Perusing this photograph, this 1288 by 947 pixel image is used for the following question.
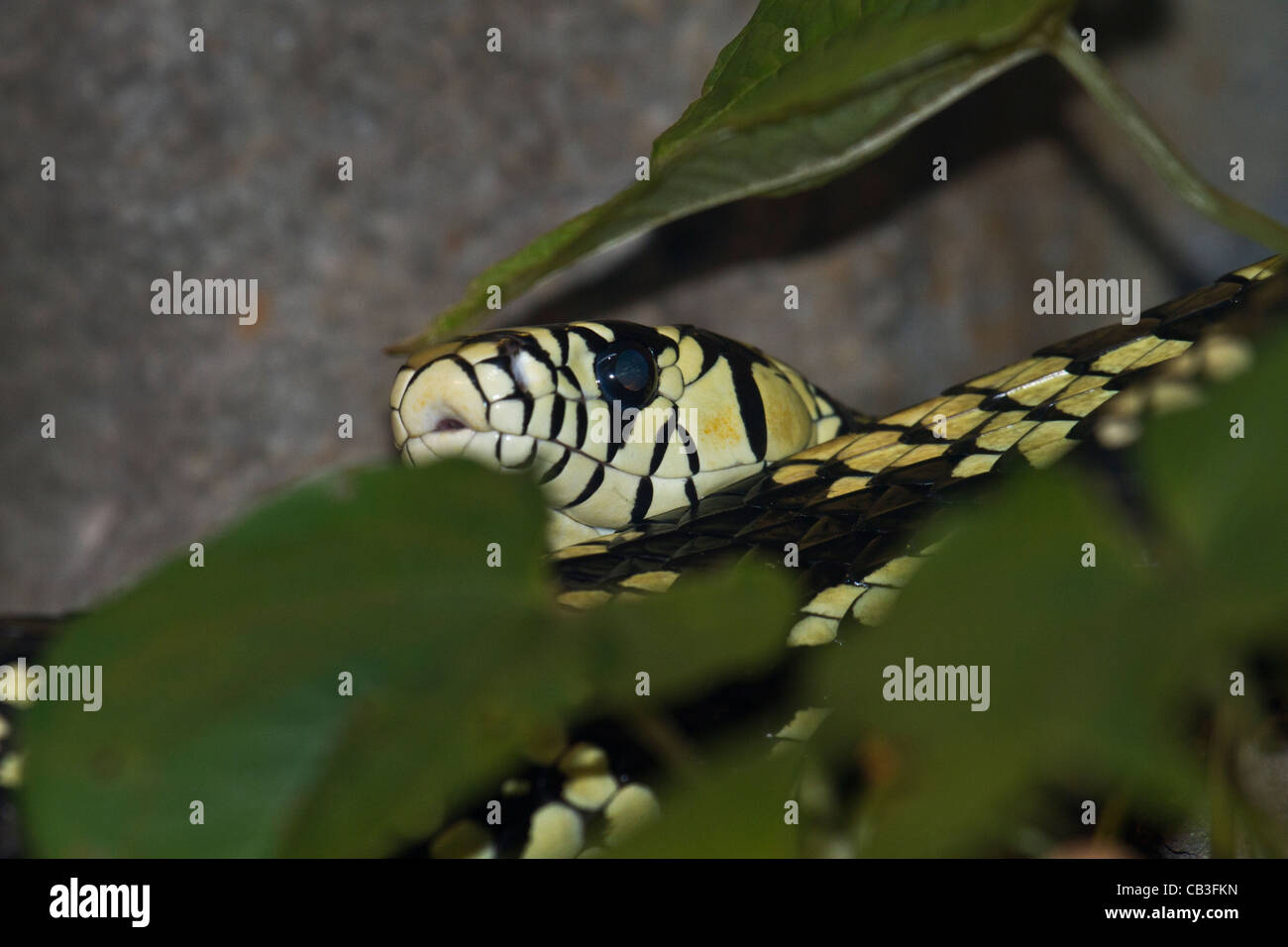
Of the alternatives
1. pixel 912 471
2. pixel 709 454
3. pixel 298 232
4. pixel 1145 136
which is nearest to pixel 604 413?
pixel 709 454

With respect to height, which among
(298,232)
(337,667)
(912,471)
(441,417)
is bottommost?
(337,667)

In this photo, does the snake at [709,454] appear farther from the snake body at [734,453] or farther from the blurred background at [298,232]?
the blurred background at [298,232]

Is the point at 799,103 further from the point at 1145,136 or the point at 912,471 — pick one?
the point at 912,471

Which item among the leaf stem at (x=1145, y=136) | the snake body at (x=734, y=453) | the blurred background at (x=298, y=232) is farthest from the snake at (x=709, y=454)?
the blurred background at (x=298, y=232)

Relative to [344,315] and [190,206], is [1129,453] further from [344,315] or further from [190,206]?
[190,206]

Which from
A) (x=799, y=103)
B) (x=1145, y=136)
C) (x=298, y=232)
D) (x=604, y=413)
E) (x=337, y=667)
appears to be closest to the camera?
(x=337, y=667)

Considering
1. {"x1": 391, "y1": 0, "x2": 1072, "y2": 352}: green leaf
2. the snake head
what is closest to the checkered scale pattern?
the snake head

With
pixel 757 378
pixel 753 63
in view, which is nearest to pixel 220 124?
pixel 757 378
